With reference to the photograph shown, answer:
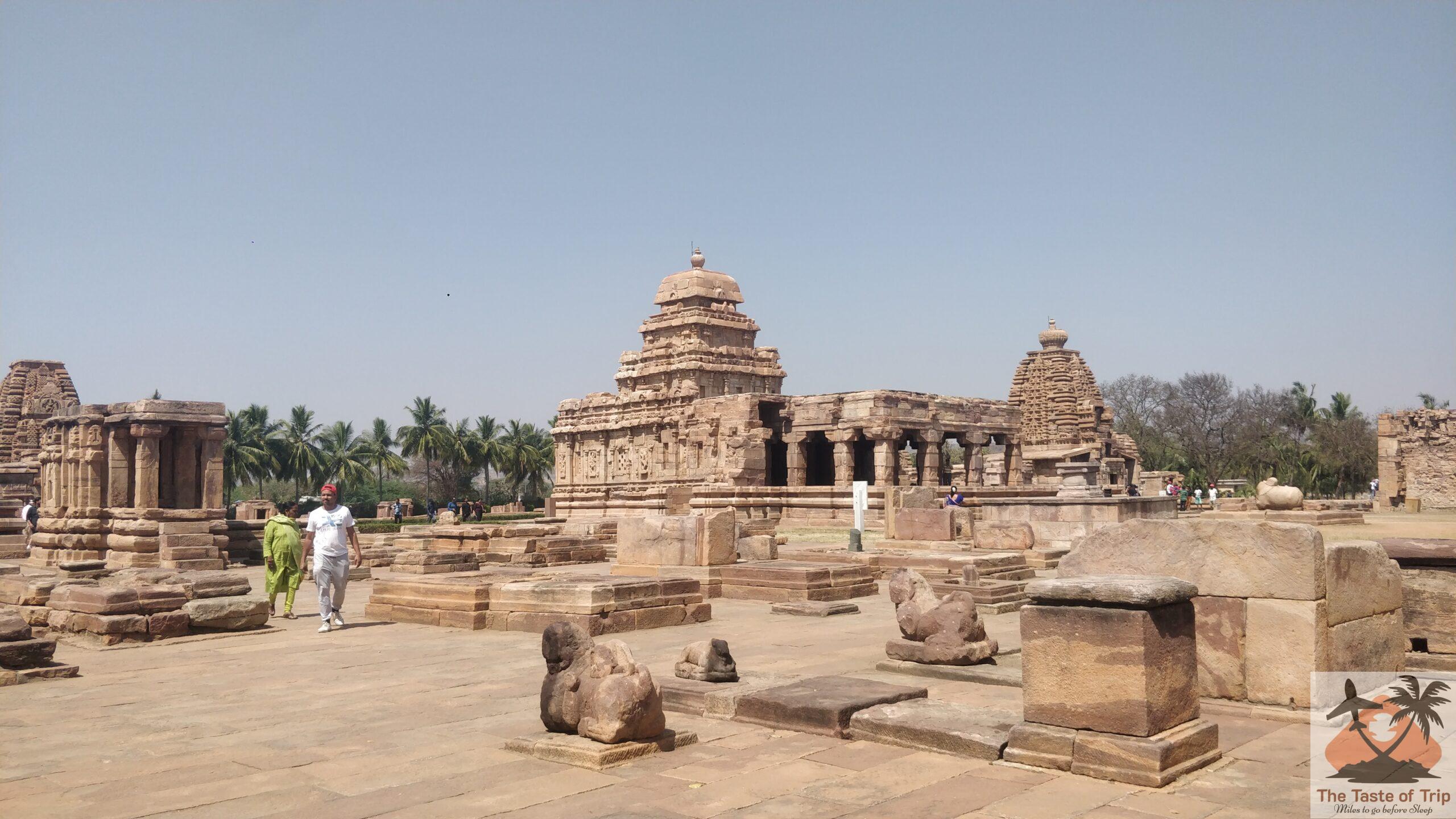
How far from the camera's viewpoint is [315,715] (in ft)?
21.6

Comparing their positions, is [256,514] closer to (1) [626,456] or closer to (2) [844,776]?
(1) [626,456]

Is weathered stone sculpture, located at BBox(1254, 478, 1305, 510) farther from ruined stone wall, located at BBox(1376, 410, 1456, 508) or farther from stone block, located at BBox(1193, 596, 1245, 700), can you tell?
stone block, located at BBox(1193, 596, 1245, 700)

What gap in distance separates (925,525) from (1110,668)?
50.6 feet

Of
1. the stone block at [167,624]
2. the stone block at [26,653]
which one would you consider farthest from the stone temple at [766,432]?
the stone block at [26,653]

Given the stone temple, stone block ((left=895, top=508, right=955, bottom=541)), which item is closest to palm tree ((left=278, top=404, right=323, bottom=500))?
the stone temple

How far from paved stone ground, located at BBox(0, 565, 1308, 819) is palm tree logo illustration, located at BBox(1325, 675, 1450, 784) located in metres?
0.21

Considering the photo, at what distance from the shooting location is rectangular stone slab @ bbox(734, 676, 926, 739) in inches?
228

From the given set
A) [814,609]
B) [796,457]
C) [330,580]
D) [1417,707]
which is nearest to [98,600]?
[330,580]

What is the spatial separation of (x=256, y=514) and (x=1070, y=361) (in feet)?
114

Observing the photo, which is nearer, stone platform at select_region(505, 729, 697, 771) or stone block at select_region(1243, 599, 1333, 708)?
stone platform at select_region(505, 729, 697, 771)

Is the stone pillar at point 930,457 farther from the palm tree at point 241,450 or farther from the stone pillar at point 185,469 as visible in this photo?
the palm tree at point 241,450

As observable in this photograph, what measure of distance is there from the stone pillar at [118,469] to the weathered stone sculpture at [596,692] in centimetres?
1615

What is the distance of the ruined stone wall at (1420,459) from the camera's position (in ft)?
114

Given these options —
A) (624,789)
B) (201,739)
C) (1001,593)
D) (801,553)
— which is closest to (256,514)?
(801,553)
